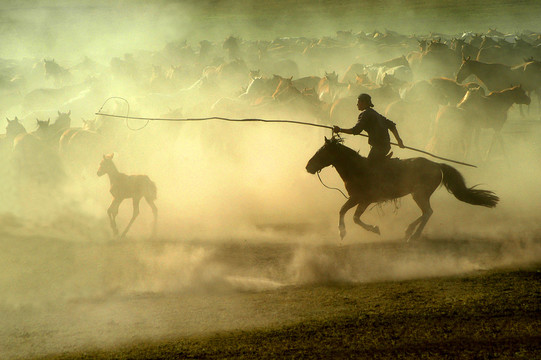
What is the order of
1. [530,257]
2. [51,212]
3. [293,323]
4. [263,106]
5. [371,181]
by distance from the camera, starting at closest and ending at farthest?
[293,323], [530,257], [371,181], [51,212], [263,106]

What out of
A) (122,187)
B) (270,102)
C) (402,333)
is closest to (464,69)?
(270,102)

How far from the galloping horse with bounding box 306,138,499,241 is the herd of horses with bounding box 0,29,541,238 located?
0.09 feet

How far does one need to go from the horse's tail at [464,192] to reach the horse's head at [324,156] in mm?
2087

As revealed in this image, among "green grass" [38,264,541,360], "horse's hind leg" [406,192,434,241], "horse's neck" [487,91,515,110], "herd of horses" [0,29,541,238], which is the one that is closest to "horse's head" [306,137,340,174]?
"herd of horses" [0,29,541,238]

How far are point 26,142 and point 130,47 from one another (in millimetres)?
37163

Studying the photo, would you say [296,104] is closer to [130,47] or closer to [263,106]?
[263,106]

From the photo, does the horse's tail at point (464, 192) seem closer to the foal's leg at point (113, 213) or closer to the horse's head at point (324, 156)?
the horse's head at point (324, 156)

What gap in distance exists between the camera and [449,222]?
9352 mm

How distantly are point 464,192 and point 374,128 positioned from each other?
2078mm

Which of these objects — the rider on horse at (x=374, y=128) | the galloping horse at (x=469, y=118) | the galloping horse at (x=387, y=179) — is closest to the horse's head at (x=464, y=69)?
the galloping horse at (x=469, y=118)

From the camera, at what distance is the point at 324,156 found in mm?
7977

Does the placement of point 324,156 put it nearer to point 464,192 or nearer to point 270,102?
point 464,192

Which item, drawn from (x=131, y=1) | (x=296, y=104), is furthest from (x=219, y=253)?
(x=131, y=1)

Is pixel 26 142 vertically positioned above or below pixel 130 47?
below
